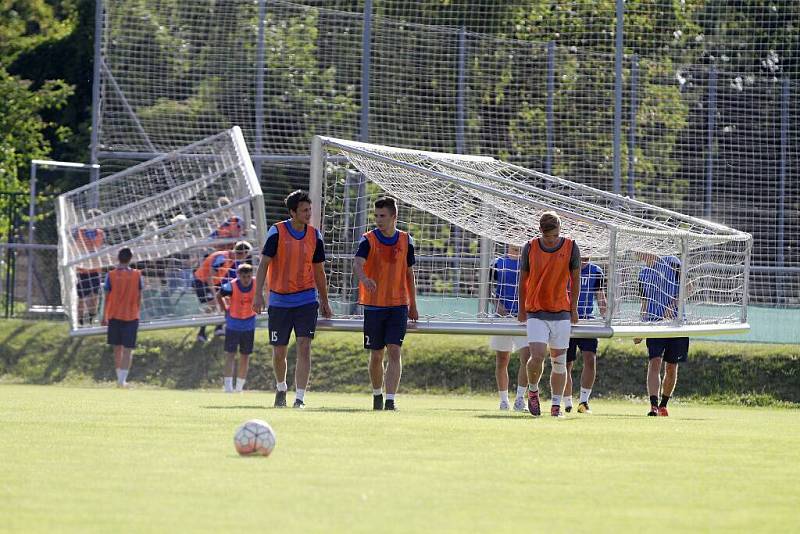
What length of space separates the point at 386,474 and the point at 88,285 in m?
15.5

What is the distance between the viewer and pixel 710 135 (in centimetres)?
2497

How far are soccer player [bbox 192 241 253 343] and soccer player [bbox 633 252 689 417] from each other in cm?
659

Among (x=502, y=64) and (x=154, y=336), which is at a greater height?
(x=502, y=64)

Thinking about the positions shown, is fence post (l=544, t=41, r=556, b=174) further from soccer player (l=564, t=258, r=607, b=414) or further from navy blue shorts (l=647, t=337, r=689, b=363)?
navy blue shorts (l=647, t=337, r=689, b=363)

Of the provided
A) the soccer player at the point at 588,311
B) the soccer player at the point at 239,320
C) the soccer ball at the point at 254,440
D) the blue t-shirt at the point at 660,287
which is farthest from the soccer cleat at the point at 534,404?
the soccer player at the point at 239,320

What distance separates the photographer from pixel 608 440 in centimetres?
1213

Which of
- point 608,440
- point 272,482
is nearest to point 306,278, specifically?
point 608,440

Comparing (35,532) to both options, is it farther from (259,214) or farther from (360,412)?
(259,214)

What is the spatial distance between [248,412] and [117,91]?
12.7m

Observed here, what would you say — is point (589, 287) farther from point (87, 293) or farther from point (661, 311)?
point (87, 293)

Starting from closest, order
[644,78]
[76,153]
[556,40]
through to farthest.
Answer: [644,78]
[556,40]
[76,153]

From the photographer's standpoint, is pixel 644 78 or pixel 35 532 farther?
pixel 644 78

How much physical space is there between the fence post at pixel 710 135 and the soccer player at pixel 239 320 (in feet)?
24.7

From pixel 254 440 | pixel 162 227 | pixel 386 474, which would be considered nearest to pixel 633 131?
pixel 162 227
